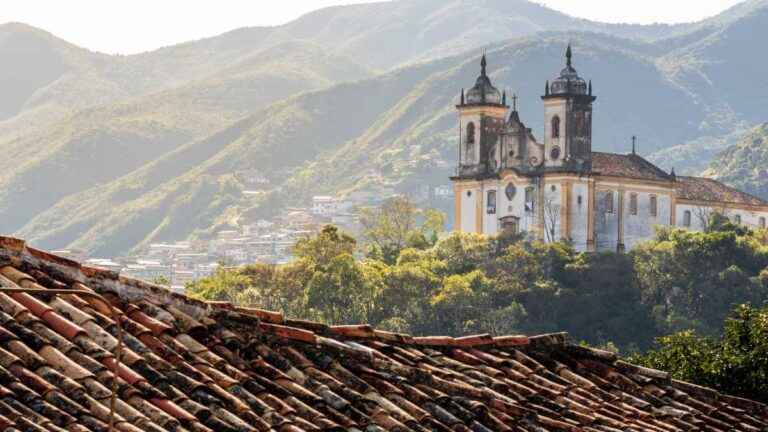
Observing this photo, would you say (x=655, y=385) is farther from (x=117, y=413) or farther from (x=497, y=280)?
(x=497, y=280)

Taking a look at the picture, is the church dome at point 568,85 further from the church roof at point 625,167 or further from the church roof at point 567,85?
the church roof at point 625,167

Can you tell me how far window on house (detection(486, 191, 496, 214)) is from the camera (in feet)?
436

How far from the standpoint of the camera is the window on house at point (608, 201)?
130m

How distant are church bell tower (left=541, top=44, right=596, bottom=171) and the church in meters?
0.07

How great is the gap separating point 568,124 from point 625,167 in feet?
15.8

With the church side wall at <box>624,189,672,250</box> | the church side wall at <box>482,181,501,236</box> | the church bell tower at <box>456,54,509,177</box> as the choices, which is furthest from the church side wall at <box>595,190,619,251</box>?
the church bell tower at <box>456,54,509,177</box>

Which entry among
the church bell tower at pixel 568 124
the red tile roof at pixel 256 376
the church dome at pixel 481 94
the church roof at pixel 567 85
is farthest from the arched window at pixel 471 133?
the red tile roof at pixel 256 376

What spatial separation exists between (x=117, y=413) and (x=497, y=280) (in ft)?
367

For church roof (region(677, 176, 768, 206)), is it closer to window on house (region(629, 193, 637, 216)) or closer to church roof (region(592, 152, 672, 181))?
church roof (region(592, 152, 672, 181))

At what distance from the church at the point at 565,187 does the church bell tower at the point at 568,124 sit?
7cm

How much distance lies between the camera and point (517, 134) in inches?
5271

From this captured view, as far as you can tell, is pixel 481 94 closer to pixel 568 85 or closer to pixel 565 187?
pixel 568 85

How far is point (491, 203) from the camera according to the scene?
133250 mm

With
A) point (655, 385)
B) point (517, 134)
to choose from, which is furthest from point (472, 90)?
point (655, 385)
